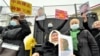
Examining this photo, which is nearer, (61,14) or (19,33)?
(19,33)

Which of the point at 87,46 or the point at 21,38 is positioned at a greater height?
the point at 21,38

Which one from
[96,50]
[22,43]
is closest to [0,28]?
[22,43]

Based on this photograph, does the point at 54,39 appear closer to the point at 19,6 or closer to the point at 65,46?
the point at 65,46

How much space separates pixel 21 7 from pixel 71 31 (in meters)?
0.80

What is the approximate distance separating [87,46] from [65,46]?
0.32m

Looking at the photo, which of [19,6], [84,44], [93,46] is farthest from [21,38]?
[93,46]

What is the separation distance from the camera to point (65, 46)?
9.37 ft

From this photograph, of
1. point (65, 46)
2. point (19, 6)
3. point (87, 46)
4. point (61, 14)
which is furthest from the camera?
point (61, 14)

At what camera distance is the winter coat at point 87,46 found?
2.92 metres

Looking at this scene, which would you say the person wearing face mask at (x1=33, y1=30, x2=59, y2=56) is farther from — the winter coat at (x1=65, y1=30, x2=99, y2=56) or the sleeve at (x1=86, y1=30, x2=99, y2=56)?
the sleeve at (x1=86, y1=30, x2=99, y2=56)

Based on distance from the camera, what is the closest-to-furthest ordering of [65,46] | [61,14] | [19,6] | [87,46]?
[65,46] < [87,46] < [19,6] < [61,14]

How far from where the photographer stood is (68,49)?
2.85 m

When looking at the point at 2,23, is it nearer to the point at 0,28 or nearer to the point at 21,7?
the point at 0,28

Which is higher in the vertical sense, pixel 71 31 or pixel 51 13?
pixel 51 13
